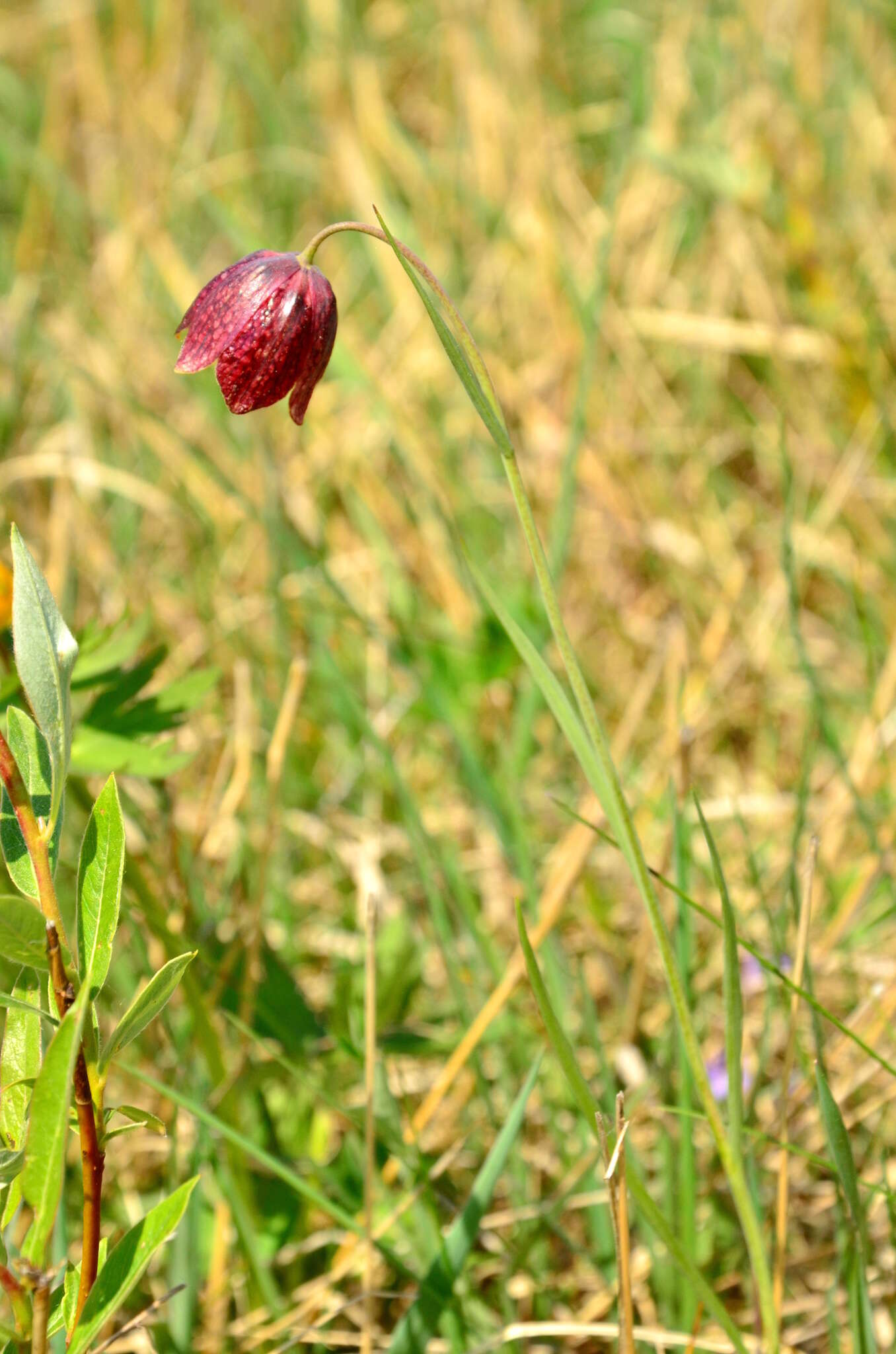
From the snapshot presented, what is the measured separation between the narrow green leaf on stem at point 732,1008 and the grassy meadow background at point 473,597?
14 cm

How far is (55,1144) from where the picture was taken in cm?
74

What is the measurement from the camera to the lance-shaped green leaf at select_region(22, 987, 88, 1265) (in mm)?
711

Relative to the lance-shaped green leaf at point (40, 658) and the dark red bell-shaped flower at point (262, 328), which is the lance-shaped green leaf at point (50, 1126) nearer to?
the lance-shaped green leaf at point (40, 658)

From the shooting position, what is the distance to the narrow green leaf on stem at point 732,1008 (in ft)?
2.90

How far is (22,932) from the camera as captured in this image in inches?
31.6

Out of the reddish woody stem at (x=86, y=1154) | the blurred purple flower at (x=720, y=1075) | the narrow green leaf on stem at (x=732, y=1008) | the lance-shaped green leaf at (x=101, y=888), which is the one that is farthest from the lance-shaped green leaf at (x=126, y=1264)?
the blurred purple flower at (x=720, y=1075)

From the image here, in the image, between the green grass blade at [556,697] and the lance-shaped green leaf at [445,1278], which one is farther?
the lance-shaped green leaf at [445,1278]

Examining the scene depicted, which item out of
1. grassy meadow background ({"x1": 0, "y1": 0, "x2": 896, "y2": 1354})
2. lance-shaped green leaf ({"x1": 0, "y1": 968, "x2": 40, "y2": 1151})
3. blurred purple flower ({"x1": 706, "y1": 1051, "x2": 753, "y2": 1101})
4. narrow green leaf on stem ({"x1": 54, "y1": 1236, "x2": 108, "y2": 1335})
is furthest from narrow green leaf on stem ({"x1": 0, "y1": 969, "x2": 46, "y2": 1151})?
blurred purple flower ({"x1": 706, "y1": 1051, "x2": 753, "y2": 1101})

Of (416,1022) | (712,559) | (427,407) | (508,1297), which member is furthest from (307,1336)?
(427,407)

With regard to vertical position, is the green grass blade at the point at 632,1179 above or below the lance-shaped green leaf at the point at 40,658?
below

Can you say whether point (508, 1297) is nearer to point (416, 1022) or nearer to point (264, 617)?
point (416, 1022)

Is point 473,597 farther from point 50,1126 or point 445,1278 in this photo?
point 50,1126

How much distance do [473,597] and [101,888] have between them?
1524 mm

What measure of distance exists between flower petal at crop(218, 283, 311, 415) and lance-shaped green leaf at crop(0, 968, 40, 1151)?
1.51ft
